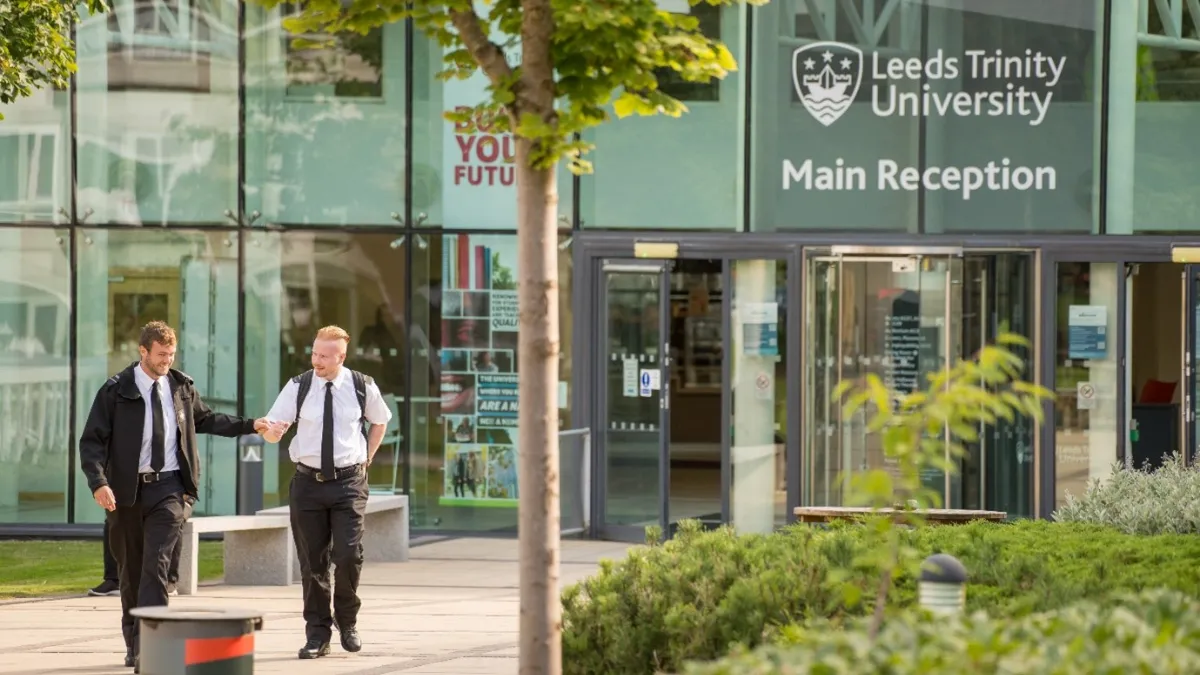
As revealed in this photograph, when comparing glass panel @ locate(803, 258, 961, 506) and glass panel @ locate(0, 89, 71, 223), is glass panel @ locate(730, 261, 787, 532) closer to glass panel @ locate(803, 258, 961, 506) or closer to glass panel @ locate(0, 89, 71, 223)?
glass panel @ locate(803, 258, 961, 506)

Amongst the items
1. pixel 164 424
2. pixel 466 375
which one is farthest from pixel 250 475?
pixel 164 424

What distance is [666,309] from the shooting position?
16.5m

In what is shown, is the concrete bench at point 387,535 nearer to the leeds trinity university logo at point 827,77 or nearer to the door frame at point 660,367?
the door frame at point 660,367

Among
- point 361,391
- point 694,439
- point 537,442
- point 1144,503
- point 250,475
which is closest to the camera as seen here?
point 537,442

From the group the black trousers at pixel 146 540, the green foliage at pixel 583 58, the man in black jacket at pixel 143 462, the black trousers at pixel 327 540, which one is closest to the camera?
the green foliage at pixel 583 58

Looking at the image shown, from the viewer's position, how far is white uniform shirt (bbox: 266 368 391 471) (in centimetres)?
995

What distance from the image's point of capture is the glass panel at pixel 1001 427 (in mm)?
16547

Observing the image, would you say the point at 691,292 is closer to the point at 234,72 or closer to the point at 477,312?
the point at 477,312

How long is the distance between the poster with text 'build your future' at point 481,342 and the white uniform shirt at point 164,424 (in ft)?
25.2

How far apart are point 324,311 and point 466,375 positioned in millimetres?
1440

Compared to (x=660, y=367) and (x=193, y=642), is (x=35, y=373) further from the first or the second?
(x=193, y=642)

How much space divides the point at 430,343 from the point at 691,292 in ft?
7.90

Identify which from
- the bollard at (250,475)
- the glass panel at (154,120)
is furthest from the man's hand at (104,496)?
the glass panel at (154,120)

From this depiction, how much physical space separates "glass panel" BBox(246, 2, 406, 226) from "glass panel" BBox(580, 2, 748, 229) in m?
1.95
